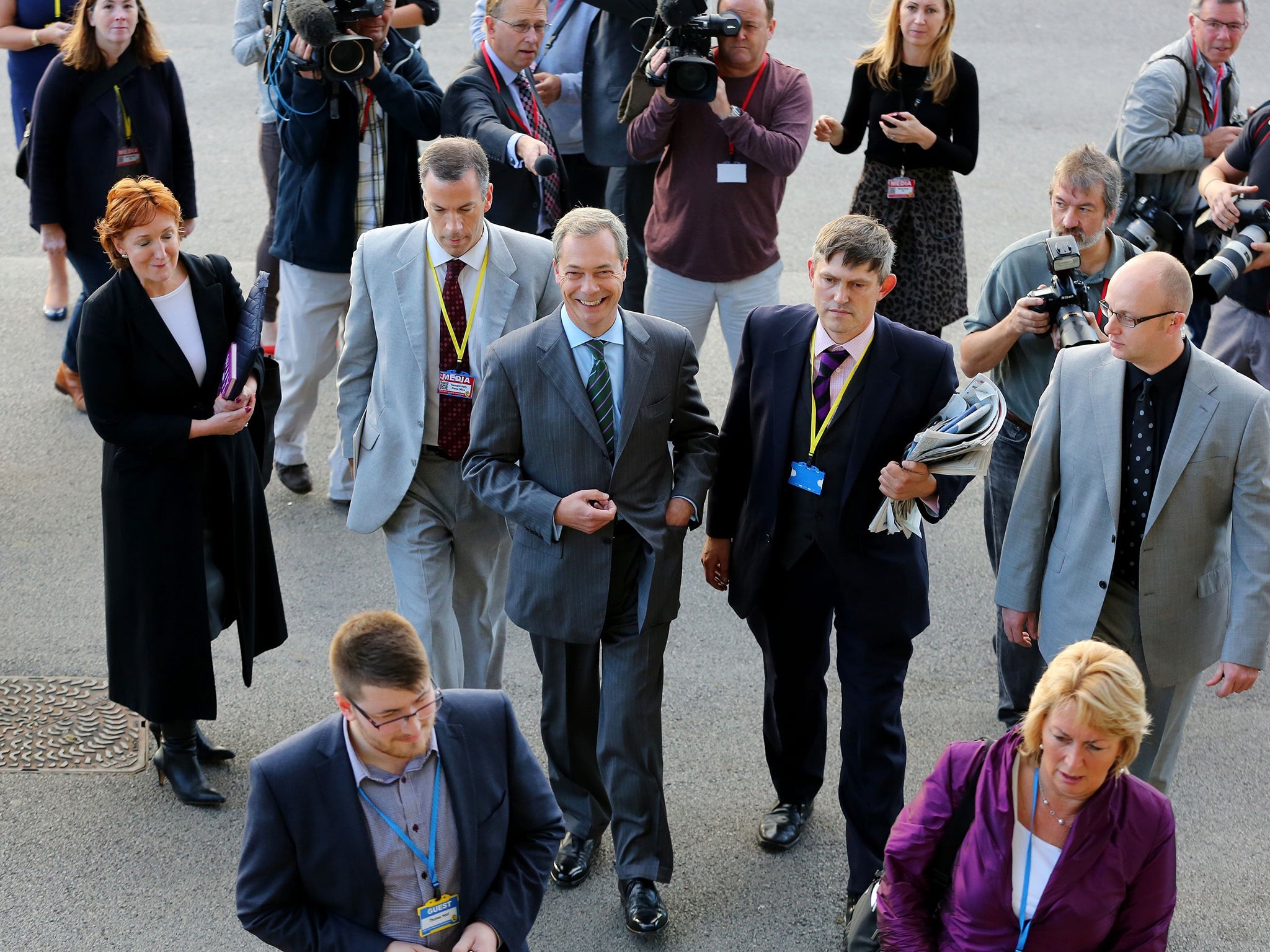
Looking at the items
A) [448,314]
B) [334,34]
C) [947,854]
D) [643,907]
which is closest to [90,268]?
[334,34]

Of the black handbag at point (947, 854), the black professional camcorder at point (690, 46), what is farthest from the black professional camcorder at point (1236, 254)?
the black handbag at point (947, 854)

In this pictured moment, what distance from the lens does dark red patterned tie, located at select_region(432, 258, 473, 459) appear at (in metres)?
5.03

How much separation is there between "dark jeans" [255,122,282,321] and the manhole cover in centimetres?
273

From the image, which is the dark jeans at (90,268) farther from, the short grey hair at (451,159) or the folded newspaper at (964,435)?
the folded newspaper at (964,435)

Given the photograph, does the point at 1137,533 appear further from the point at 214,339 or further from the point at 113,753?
the point at 113,753

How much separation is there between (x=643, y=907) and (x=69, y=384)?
4779 mm

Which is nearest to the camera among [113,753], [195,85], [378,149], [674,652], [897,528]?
[897,528]

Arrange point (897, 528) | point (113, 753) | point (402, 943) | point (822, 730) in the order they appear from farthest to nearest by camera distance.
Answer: point (113, 753) → point (822, 730) → point (897, 528) → point (402, 943)

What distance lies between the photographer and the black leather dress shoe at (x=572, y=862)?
15.7 ft

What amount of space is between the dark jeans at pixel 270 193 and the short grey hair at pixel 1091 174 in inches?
167

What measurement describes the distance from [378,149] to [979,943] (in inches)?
180

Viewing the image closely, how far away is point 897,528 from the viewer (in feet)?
14.4

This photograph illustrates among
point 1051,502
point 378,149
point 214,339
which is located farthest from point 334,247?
point 1051,502

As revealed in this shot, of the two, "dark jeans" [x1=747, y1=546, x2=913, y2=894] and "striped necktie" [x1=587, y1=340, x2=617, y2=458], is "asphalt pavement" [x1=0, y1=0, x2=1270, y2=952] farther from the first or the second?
"striped necktie" [x1=587, y1=340, x2=617, y2=458]
